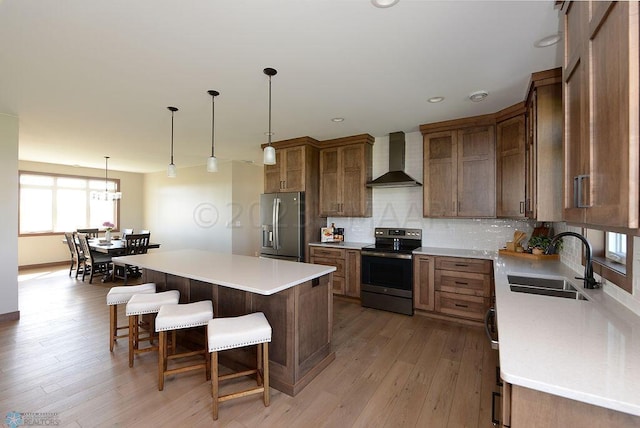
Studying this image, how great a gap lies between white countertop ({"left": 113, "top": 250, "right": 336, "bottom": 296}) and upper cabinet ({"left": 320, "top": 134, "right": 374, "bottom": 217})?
1918 mm

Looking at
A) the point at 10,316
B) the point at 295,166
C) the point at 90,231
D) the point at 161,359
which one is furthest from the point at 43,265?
the point at 161,359

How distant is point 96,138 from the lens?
4.59 metres

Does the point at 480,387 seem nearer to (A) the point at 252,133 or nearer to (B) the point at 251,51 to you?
(B) the point at 251,51

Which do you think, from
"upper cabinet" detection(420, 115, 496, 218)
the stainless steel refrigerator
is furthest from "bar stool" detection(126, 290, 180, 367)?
"upper cabinet" detection(420, 115, 496, 218)

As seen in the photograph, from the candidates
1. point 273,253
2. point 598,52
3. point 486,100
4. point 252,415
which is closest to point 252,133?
point 273,253

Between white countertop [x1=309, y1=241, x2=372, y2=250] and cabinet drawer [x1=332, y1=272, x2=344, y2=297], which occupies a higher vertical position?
white countertop [x1=309, y1=241, x2=372, y2=250]

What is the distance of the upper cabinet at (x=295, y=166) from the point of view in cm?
450

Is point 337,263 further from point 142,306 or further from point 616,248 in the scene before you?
point 616,248

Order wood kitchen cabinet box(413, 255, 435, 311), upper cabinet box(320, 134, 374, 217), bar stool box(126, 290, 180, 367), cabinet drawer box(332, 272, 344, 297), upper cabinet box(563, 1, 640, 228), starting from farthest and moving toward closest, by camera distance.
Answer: upper cabinet box(320, 134, 374, 217)
cabinet drawer box(332, 272, 344, 297)
wood kitchen cabinet box(413, 255, 435, 311)
bar stool box(126, 290, 180, 367)
upper cabinet box(563, 1, 640, 228)

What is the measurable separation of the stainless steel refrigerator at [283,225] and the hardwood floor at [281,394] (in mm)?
1589

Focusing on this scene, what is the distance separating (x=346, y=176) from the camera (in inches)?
178

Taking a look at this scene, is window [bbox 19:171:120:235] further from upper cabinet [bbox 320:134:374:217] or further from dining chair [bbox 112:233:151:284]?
upper cabinet [bbox 320:134:374:217]

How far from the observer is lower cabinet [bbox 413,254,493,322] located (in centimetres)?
329

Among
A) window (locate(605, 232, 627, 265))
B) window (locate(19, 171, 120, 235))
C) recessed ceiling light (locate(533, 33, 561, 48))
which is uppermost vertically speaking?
recessed ceiling light (locate(533, 33, 561, 48))
